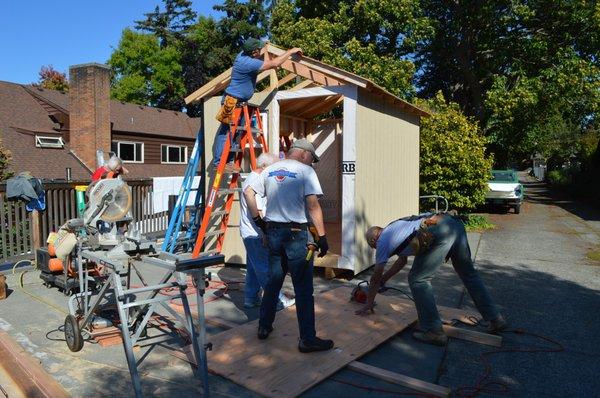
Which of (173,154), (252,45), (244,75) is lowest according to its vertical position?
(173,154)

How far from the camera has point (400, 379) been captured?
4.02 metres

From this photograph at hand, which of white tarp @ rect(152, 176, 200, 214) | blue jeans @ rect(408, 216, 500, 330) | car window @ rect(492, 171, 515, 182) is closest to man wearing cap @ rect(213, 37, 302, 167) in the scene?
blue jeans @ rect(408, 216, 500, 330)

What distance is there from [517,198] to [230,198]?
1440 cm

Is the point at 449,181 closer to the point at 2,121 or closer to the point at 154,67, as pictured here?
the point at 2,121

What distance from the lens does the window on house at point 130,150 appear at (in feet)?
76.6

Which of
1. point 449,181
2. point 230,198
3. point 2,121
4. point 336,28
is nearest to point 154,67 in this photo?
point 2,121

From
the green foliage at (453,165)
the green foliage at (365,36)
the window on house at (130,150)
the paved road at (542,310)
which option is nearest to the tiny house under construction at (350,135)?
the paved road at (542,310)

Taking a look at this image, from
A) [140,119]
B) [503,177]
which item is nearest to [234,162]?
[503,177]

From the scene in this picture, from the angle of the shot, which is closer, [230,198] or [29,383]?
[29,383]

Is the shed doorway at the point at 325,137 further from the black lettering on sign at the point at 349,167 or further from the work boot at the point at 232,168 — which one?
the black lettering on sign at the point at 349,167

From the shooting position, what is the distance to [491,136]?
19.3m

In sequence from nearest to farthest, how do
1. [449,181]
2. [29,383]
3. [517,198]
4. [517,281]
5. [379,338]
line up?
[29,383]
[379,338]
[517,281]
[449,181]
[517,198]

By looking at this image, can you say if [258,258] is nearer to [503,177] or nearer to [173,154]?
[503,177]

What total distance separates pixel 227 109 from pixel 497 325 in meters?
4.60
